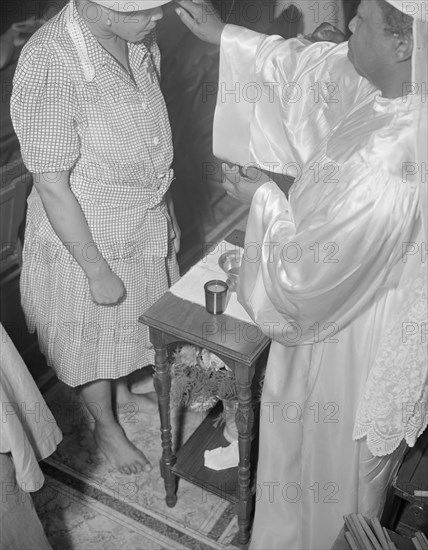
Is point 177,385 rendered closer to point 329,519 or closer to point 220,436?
point 220,436

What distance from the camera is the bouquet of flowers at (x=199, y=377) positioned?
2412 millimetres

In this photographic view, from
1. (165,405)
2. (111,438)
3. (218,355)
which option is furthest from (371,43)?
(111,438)

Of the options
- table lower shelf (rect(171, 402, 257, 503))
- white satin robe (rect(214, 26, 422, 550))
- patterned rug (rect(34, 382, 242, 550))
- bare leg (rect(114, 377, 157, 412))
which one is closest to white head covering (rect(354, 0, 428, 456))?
white satin robe (rect(214, 26, 422, 550))

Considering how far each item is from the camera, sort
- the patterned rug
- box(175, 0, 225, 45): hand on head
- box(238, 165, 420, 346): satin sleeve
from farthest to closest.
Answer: the patterned rug
box(175, 0, 225, 45): hand on head
box(238, 165, 420, 346): satin sleeve

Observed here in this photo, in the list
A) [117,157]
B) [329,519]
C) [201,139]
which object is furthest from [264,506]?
[201,139]

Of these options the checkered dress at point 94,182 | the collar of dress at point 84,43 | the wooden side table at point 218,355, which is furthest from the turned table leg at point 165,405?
the collar of dress at point 84,43

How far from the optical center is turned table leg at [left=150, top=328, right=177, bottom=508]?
2.31 metres

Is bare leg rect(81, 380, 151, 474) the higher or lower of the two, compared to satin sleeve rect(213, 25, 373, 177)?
lower

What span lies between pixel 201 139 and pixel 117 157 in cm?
125

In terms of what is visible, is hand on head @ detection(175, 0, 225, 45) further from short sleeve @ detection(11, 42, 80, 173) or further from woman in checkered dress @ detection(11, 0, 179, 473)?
short sleeve @ detection(11, 42, 80, 173)

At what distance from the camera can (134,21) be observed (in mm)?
2115

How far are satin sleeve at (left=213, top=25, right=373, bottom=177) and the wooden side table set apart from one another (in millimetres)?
506

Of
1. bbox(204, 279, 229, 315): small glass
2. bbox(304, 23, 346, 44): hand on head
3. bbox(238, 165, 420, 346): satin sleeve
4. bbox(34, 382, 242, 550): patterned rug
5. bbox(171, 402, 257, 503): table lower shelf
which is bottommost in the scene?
bbox(34, 382, 242, 550): patterned rug

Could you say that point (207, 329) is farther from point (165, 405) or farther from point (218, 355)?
point (165, 405)
